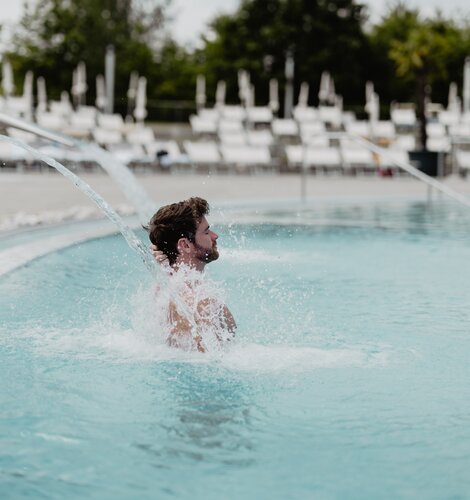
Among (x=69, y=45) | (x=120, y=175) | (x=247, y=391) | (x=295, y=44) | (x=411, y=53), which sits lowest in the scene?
(x=247, y=391)

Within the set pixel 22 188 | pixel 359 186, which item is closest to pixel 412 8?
pixel 359 186

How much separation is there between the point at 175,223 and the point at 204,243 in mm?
166

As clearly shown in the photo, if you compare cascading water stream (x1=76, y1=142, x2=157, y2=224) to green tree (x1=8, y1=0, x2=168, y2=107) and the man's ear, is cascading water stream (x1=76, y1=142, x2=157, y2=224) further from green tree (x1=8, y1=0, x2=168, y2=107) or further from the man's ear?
green tree (x1=8, y1=0, x2=168, y2=107)

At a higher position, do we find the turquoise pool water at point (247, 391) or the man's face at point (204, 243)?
the man's face at point (204, 243)

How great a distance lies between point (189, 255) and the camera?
15.3 feet

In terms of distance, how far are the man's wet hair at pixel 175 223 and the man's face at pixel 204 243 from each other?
23 millimetres

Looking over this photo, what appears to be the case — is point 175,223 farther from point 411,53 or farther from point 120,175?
point 411,53

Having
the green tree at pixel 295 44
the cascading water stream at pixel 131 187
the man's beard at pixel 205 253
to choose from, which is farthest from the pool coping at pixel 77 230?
the green tree at pixel 295 44

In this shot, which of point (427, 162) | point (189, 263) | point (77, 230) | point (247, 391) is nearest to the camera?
point (247, 391)

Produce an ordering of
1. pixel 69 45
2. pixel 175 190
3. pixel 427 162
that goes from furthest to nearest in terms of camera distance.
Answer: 1. pixel 69 45
2. pixel 427 162
3. pixel 175 190

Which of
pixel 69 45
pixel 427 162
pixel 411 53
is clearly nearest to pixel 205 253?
pixel 427 162

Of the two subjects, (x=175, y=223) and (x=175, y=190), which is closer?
(x=175, y=223)

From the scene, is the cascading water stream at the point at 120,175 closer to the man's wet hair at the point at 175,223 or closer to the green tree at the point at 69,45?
the man's wet hair at the point at 175,223

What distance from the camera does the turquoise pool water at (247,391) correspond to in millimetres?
3215
